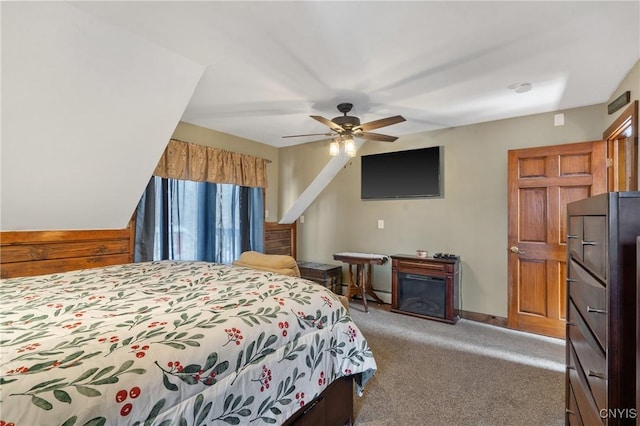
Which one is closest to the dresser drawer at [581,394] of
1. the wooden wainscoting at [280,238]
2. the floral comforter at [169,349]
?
the floral comforter at [169,349]

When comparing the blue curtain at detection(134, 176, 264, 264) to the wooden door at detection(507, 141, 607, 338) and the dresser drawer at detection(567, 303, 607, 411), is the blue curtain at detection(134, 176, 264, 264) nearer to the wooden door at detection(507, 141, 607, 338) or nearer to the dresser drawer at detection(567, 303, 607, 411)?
the wooden door at detection(507, 141, 607, 338)

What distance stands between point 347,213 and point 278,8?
345 centimetres

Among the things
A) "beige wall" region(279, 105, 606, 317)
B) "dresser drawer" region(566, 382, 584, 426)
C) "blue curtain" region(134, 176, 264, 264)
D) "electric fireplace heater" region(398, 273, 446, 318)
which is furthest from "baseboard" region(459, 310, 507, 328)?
"blue curtain" region(134, 176, 264, 264)

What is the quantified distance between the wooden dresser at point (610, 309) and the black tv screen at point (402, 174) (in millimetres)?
2896

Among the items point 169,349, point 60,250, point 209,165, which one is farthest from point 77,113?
point 169,349

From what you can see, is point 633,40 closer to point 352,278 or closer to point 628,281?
point 628,281

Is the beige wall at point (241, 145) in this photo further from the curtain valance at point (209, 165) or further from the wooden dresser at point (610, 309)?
the wooden dresser at point (610, 309)

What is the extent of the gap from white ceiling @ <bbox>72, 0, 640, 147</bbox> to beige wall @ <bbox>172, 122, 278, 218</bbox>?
0.54 meters

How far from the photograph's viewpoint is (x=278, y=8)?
5.42 ft

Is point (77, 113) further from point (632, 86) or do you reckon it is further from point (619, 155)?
point (619, 155)

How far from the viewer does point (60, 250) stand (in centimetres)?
283

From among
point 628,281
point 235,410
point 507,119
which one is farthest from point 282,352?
point 507,119

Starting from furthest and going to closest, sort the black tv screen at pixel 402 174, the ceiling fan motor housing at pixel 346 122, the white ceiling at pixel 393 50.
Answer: the black tv screen at pixel 402 174
the ceiling fan motor housing at pixel 346 122
the white ceiling at pixel 393 50

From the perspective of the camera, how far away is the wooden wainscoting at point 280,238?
4891mm
